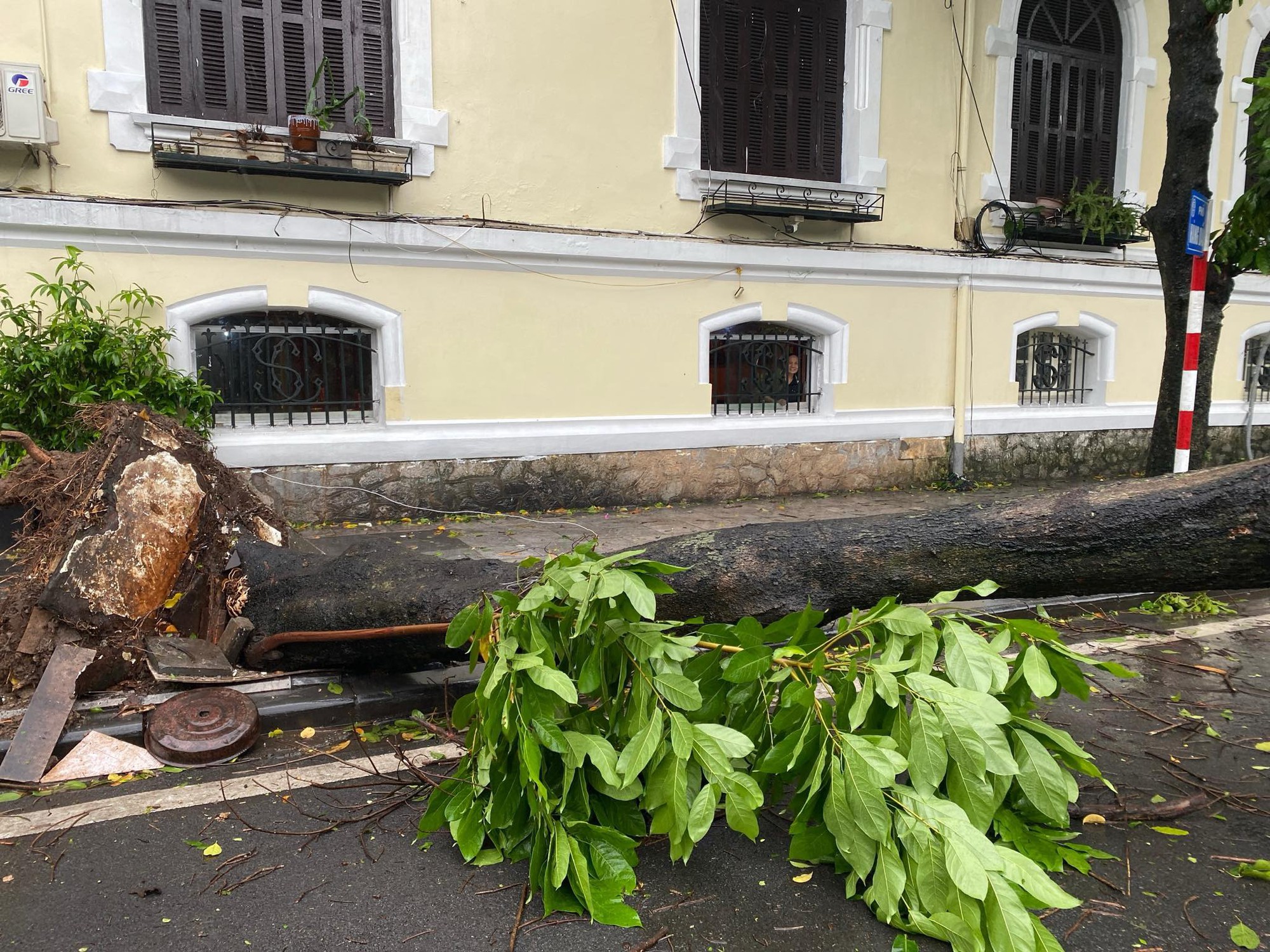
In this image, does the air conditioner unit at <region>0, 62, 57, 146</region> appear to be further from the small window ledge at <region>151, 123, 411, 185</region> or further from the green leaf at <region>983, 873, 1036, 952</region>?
the green leaf at <region>983, 873, 1036, 952</region>

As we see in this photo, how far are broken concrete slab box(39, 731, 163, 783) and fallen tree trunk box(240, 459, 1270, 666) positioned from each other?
2.51ft

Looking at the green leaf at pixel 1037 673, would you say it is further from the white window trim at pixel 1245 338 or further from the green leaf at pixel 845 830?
the white window trim at pixel 1245 338

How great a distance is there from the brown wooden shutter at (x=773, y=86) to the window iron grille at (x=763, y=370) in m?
1.71

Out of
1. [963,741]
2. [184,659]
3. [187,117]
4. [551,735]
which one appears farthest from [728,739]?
[187,117]

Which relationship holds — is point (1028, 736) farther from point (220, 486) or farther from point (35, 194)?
point (35, 194)

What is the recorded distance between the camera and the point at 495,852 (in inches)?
111

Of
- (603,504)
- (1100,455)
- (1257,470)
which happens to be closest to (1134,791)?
(1257,470)

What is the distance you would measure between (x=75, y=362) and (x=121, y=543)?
3.37 m

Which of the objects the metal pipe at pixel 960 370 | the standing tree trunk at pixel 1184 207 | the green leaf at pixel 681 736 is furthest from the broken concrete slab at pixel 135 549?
the metal pipe at pixel 960 370

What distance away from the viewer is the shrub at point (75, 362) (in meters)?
6.55

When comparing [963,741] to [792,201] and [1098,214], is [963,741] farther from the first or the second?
[1098,214]

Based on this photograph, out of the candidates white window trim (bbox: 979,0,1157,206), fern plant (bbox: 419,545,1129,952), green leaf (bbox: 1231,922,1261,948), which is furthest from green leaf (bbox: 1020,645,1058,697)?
white window trim (bbox: 979,0,1157,206)

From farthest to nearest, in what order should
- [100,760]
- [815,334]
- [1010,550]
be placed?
[815,334] → [100,760] → [1010,550]

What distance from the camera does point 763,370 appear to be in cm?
995
